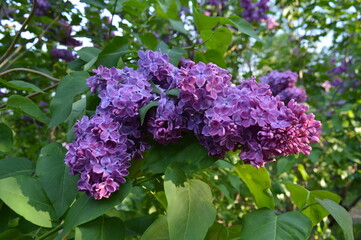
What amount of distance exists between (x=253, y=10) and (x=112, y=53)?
8.91 feet

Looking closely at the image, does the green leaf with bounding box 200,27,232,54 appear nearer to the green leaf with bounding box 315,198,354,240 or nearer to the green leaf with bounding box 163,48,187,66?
the green leaf with bounding box 163,48,187,66

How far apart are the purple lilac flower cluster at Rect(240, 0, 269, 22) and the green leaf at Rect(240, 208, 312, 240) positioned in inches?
116

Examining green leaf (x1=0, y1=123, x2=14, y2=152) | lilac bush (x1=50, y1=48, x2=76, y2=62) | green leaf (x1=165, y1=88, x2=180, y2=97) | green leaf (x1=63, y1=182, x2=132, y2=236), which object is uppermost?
green leaf (x1=165, y1=88, x2=180, y2=97)

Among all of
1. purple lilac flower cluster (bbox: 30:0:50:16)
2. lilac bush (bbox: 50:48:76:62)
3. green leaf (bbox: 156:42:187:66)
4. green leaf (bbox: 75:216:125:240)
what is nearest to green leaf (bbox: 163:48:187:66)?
green leaf (bbox: 156:42:187:66)

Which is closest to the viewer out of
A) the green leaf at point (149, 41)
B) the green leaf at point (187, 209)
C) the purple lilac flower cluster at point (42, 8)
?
the green leaf at point (187, 209)

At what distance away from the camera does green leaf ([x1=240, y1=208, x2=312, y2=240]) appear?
0.76 meters

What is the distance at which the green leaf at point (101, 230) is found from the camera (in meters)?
0.78

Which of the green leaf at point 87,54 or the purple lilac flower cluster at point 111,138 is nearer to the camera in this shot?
the purple lilac flower cluster at point 111,138

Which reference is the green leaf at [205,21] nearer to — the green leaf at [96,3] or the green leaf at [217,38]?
the green leaf at [217,38]

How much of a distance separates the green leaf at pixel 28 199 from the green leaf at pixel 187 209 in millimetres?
289

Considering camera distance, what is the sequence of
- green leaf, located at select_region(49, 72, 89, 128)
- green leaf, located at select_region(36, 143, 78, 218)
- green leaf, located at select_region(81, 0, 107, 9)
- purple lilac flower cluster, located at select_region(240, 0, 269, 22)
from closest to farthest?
green leaf, located at select_region(36, 143, 78, 218) → green leaf, located at select_region(49, 72, 89, 128) → green leaf, located at select_region(81, 0, 107, 9) → purple lilac flower cluster, located at select_region(240, 0, 269, 22)

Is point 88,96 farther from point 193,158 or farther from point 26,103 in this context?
point 193,158

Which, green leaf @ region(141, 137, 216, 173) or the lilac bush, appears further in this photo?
the lilac bush

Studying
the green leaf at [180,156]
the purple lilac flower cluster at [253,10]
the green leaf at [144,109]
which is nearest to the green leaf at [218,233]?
the green leaf at [180,156]
